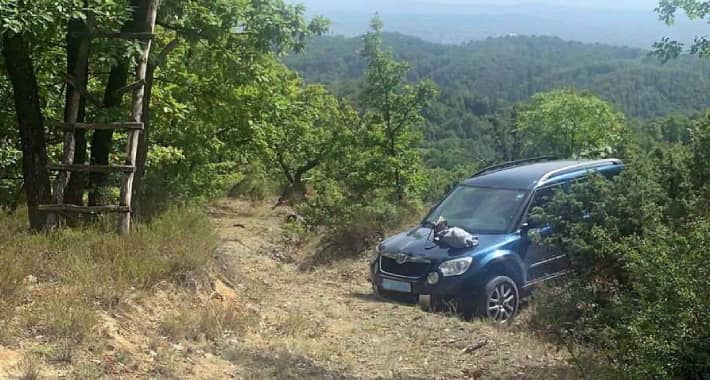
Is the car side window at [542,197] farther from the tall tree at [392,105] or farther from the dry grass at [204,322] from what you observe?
the tall tree at [392,105]

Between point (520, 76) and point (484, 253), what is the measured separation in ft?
516

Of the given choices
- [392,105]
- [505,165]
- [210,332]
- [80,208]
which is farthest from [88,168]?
[392,105]

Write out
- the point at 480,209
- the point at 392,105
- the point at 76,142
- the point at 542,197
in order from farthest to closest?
the point at 392,105 < the point at 480,209 < the point at 542,197 < the point at 76,142

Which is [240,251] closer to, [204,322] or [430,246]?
[430,246]

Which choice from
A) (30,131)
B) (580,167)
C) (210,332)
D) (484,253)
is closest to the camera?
(210,332)

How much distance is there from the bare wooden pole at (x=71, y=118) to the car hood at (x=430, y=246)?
3.93 m

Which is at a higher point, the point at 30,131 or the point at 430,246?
the point at 30,131

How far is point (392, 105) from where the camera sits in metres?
18.2

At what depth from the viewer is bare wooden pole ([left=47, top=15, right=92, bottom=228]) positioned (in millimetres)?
8081

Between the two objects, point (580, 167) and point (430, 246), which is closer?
point (430, 246)

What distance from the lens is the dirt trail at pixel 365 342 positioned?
6195 millimetres

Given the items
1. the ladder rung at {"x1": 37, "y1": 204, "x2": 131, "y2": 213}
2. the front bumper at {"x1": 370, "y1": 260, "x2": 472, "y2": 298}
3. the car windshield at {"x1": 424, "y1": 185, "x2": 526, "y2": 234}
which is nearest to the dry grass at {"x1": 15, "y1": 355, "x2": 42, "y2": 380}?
the ladder rung at {"x1": 37, "y1": 204, "x2": 131, "y2": 213}

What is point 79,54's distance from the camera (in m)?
8.52

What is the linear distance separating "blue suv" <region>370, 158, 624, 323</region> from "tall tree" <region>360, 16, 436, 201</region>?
781 cm
